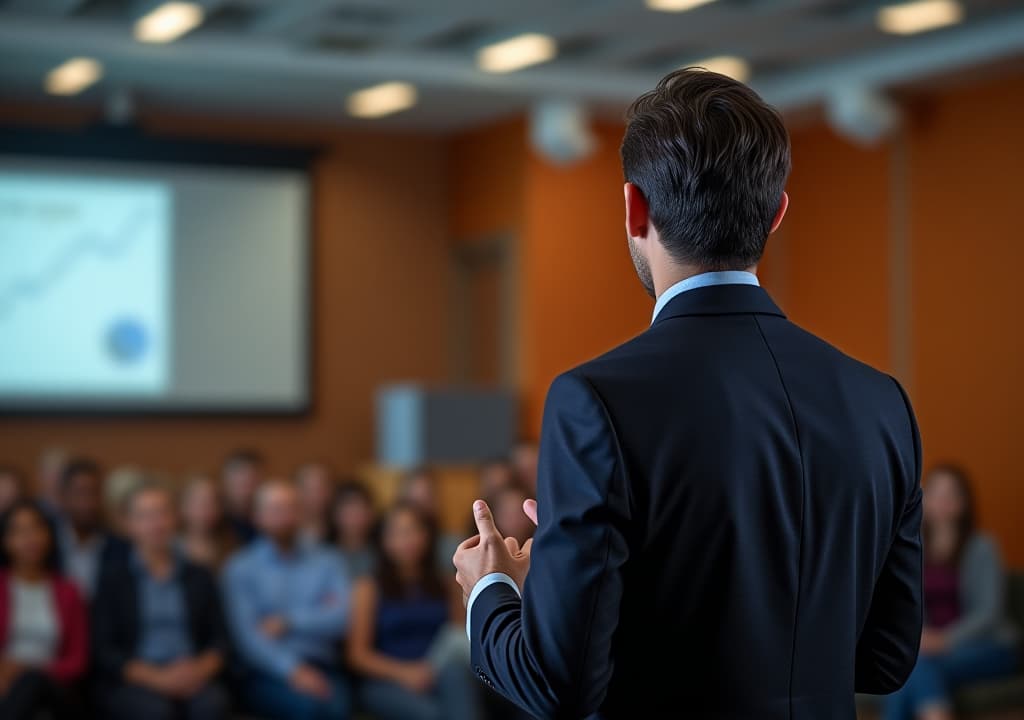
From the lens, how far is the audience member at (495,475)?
6.48 metres

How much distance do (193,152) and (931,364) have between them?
15.2 ft

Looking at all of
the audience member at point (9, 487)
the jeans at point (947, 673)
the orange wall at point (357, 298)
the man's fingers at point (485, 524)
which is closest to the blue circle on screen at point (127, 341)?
the orange wall at point (357, 298)

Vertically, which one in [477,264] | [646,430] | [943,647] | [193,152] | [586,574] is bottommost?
[943,647]

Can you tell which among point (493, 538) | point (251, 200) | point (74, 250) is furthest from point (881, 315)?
point (493, 538)

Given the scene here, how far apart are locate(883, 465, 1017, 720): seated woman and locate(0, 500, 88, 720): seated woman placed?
3279 mm

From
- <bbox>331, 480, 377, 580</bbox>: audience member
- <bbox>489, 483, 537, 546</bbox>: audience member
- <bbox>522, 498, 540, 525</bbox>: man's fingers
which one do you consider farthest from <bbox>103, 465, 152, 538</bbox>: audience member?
<bbox>522, 498, 540, 525</bbox>: man's fingers

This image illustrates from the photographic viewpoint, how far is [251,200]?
8.70 metres

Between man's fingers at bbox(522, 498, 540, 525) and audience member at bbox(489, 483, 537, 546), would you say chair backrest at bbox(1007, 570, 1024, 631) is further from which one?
man's fingers at bbox(522, 498, 540, 525)

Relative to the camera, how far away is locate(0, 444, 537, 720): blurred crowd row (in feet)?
16.5

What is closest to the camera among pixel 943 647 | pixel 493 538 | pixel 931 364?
pixel 493 538

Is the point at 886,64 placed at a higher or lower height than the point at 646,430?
higher

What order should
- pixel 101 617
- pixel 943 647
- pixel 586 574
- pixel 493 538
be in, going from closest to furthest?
pixel 586 574 → pixel 493 538 → pixel 101 617 → pixel 943 647

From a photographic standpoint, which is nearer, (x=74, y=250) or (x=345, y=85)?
(x=345, y=85)

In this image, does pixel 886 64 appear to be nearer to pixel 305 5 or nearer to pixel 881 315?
pixel 881 315
